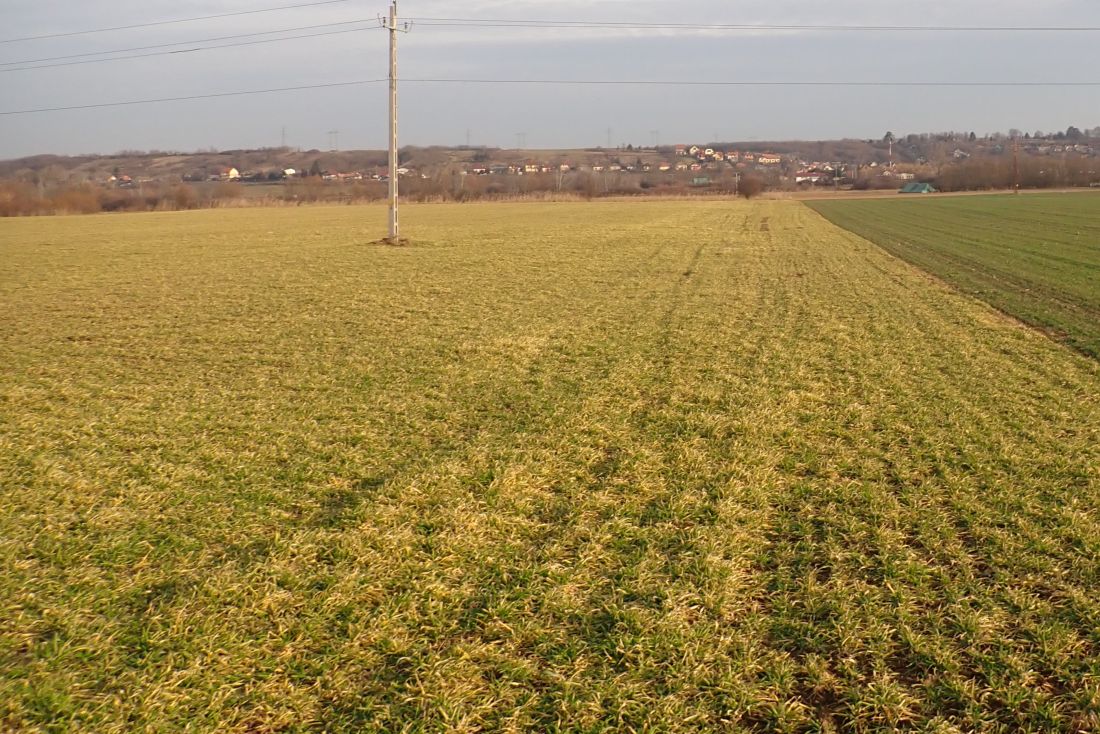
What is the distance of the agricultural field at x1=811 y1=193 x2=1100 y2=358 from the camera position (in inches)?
570

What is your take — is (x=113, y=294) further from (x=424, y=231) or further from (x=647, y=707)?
(x=424, y=231)

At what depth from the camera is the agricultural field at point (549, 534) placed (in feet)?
10.7

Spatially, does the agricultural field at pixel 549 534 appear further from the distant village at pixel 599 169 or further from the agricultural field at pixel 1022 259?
the distant village at pixel 599 169

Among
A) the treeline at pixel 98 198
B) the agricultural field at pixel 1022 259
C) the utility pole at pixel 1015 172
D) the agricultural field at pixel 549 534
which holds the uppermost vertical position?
the utility pole at pixel 1015 172

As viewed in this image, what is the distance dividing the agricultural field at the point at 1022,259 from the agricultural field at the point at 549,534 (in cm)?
342

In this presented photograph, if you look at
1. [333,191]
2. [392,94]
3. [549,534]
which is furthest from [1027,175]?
[549,534]

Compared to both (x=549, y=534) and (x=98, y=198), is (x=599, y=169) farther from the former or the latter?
(x=549, y=534)

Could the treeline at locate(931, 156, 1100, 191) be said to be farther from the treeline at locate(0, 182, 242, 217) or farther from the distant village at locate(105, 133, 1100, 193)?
the treeline at locate(0, 182, 242, 217)

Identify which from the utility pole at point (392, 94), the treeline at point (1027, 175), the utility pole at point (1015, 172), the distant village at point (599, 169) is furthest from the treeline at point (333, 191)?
the utility pole at point (392, 94)

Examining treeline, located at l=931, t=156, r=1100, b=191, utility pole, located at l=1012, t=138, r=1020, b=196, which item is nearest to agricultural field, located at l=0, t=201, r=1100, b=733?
utility pole, located at l=1012, t=138, r=1020, b=196

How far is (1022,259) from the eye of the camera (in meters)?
24.3

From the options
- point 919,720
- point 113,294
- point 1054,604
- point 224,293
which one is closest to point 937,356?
point 1054,604

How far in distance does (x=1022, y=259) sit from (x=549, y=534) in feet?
80.8

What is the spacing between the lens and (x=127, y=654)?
11.2ft
